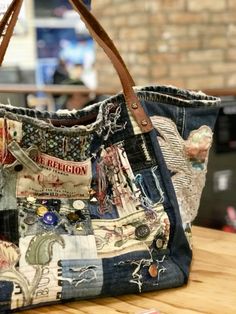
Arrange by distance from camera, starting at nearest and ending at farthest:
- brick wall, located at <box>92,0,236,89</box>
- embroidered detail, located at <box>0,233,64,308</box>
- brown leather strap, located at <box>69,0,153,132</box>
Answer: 1. embroidered detail, located at <box>0,233,64,308</box>
2. brown leather strap, located at <box>69,0,153,132</box>
3. brick wall, located at <box>92,0,236,89</box>

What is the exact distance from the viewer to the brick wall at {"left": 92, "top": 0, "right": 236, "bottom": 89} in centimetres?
283

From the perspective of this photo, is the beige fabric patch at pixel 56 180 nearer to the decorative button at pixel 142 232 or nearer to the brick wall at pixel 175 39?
the decorative button at pixel 142 232

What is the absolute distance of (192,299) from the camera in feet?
2.10

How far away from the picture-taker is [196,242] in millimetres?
854

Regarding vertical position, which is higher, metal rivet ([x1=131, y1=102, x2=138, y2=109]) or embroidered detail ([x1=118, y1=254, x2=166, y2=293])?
metal rivet ([x1=131, y1=102, x2=138, y2=109])

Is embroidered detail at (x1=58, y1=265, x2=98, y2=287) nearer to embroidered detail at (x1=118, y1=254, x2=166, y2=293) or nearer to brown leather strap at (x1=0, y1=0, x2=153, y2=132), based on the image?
embroidered detail at (x1=118, y1=254, x2=166, y2=293)

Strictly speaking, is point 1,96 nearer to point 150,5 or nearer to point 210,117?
point 210,117

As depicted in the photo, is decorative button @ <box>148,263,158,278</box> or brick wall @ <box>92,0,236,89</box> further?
brick wall @ <box>92,0,236,89</box>

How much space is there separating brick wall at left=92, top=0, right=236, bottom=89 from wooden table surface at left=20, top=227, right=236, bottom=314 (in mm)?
2073

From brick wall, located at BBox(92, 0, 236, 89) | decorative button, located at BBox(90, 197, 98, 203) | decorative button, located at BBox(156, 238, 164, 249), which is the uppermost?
brick wall, located at BBox(92, 0, 236, 89)

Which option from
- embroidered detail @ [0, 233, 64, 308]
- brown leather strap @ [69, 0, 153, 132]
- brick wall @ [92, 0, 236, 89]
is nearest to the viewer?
embroidered detail @ [0, 233, 64, 308]

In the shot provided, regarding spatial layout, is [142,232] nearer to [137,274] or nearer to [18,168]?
[137,274]

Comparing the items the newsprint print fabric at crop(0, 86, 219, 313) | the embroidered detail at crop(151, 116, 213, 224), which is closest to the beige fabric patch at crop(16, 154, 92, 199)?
the newsprint print fabric at crop(0, 86, 219, 313)

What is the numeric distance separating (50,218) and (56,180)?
0.15 feet
